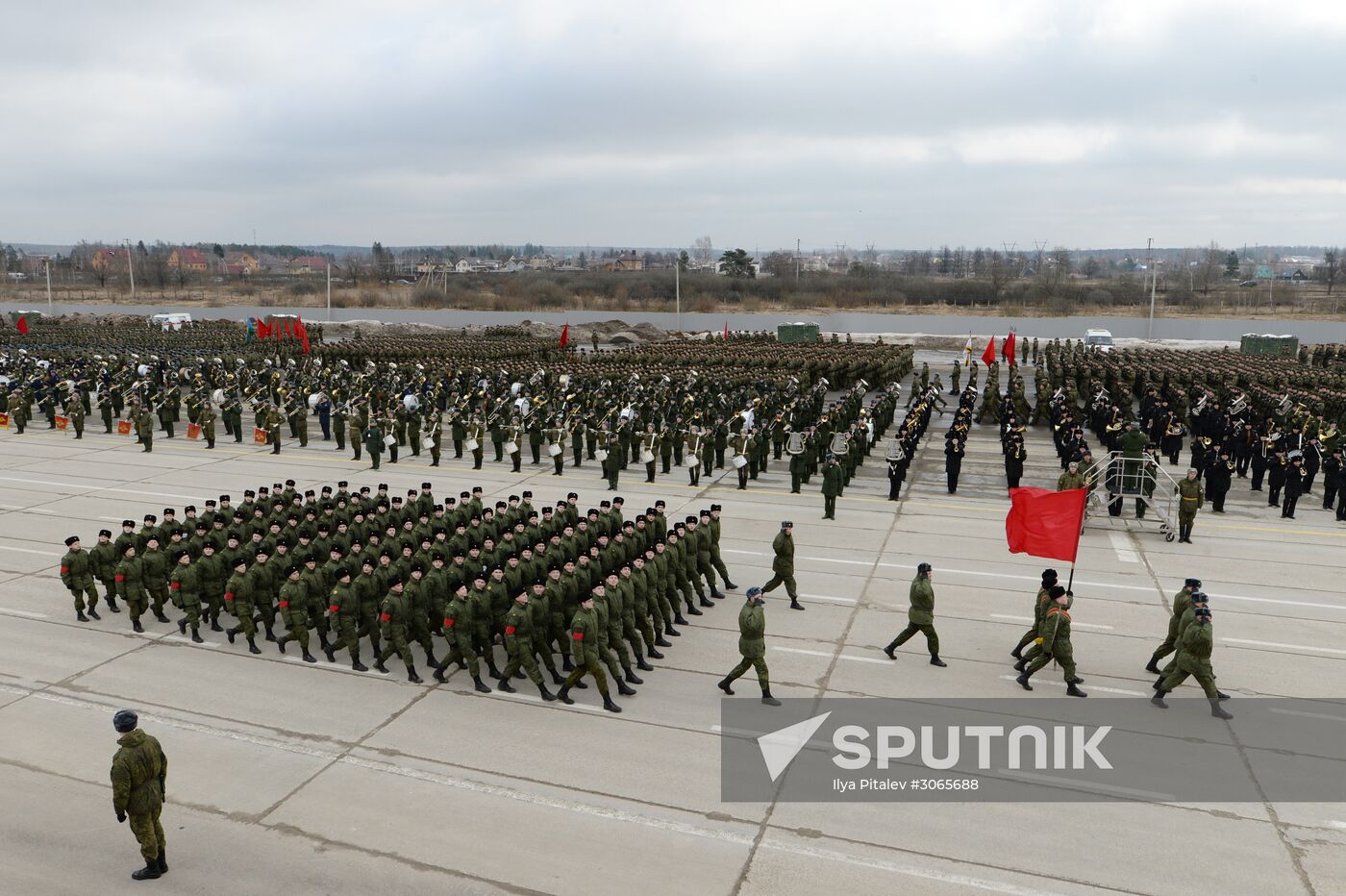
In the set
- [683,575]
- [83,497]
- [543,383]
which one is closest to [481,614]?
[683,575]

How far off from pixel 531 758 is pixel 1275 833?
6.00 meters

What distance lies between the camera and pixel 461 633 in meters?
9.64

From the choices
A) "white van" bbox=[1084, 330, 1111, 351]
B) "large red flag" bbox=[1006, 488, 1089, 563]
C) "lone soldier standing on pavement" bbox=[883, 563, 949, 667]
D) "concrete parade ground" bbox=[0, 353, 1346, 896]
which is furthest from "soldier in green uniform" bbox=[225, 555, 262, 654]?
"white van" bbox=[1084, 330, 1111, 351]

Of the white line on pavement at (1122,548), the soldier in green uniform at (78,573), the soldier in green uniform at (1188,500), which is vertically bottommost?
the white line on pavement at (1122,548)

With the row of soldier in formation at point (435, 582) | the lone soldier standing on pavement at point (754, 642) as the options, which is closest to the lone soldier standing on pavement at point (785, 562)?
the row of soldier in formation at point (435, 582)

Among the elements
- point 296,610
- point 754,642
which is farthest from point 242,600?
point 754,642

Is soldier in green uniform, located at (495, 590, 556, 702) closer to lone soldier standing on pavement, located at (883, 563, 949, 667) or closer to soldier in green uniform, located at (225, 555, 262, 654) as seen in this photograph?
soldier in green uniform, located at (225, 555, 262, 654)

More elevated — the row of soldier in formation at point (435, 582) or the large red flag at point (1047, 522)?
the large red flag at point (1047, 522)

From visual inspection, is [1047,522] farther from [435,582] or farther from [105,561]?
[105,561]

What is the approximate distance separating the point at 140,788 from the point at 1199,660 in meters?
9.11

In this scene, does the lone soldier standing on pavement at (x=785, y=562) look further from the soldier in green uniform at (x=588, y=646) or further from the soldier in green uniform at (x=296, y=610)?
the soldier in green uniform at (x=296, y=610)

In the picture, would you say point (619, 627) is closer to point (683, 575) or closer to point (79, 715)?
point (683, 575)

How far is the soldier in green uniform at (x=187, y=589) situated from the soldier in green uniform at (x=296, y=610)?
1332 millimetres

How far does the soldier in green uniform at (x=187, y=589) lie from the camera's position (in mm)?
11000
